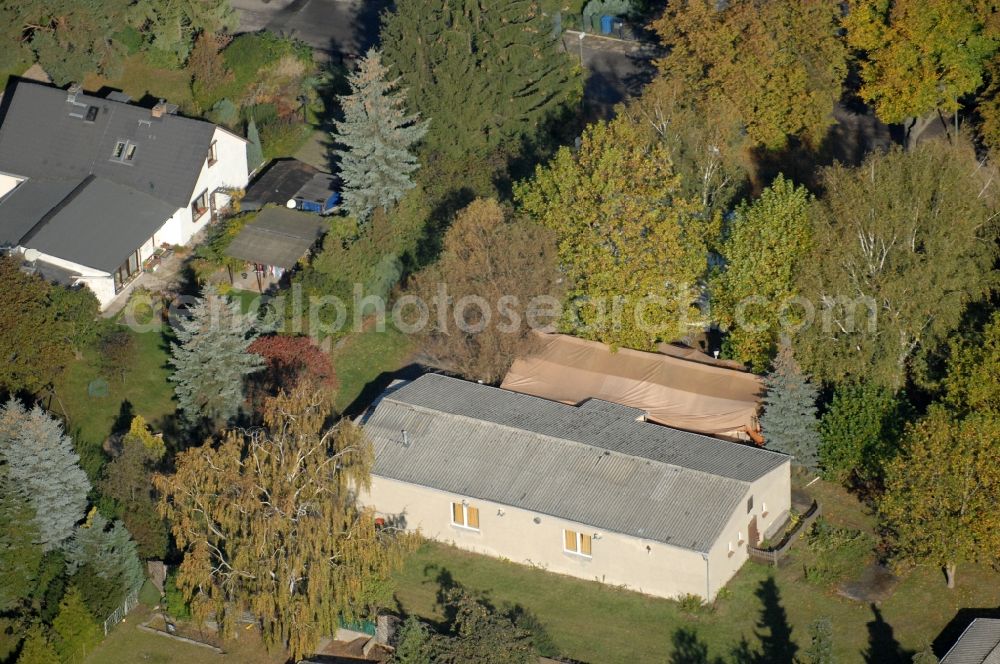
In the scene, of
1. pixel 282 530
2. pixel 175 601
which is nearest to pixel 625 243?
pixel 282 530

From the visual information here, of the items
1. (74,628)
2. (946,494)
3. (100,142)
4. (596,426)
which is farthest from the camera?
(100,142)

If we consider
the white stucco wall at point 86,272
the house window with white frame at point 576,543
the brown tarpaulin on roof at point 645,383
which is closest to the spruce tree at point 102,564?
the white stucco wall at point 86,272

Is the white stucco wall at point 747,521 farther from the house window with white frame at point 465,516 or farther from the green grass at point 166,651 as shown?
the green grass at point 166,651

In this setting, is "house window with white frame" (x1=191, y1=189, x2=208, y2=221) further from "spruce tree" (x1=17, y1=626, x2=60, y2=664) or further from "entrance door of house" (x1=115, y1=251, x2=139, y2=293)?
"spruce tree" (x1=17, y1=626, x2=60, y2=664)

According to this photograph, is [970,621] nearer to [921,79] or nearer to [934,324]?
[934,324]

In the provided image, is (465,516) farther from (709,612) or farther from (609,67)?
(609,67)

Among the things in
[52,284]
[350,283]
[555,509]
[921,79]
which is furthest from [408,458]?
[921,79]
